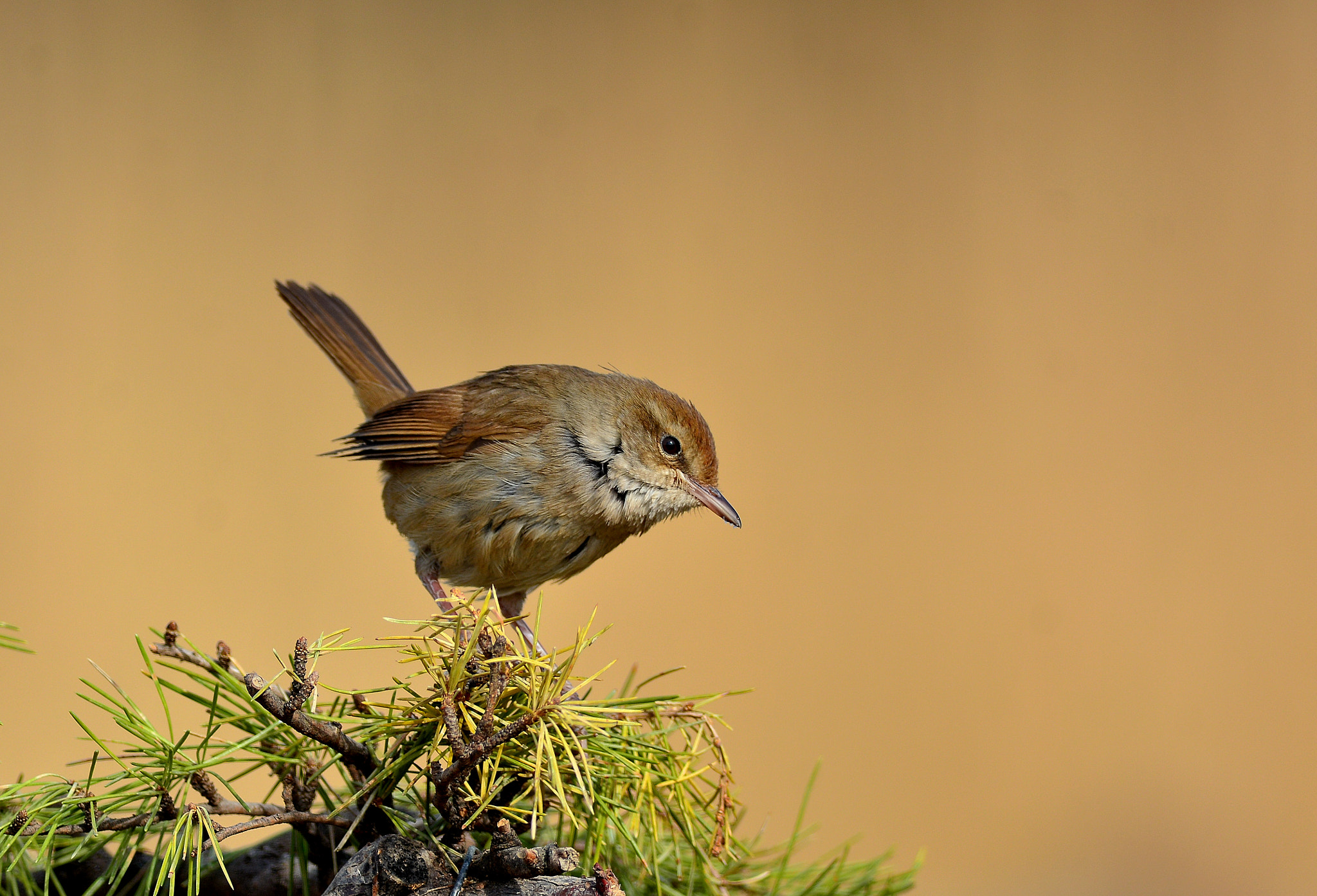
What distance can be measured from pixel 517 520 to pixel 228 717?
917 mm

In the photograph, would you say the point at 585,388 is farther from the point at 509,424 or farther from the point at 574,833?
the point at 574,833

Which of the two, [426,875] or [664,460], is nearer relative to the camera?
[426,875]

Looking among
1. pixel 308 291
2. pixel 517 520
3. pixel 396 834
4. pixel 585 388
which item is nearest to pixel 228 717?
pixel 396 834

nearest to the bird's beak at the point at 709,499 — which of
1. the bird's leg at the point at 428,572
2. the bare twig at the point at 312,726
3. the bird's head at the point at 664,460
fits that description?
the bird's head at the point at 664,460

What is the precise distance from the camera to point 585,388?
2389 millimetres

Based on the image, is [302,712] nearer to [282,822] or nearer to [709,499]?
[282,822]

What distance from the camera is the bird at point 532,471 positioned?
2.18 metres

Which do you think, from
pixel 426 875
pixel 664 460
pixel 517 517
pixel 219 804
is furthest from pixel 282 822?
pixel 664 460

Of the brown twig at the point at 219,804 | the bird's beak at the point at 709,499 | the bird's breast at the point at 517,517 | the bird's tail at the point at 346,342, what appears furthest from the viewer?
the bird's tail at the point at 346,342

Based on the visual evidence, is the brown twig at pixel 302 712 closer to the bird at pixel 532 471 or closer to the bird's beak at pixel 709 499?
the bird at pixel 532 471

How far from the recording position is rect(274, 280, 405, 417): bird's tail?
2820 mm

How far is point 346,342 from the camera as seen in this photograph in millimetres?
2834

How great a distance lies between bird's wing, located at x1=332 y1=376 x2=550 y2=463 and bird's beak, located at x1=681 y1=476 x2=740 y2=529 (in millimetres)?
369

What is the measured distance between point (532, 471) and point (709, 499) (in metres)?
0.43
